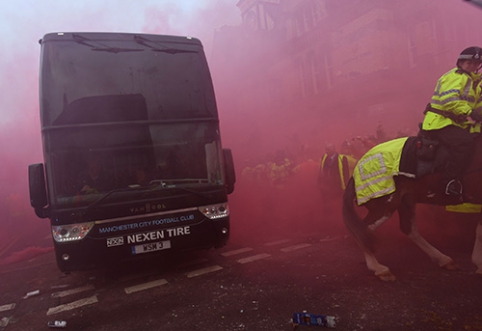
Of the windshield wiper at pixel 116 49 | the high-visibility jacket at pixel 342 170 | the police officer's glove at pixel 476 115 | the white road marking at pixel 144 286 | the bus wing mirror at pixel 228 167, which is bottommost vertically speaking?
the white road marking at pixel 144 286

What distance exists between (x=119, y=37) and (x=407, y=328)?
16.0 ft

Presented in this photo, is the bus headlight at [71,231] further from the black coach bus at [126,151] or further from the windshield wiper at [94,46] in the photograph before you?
the windshield wiper at [94,46]

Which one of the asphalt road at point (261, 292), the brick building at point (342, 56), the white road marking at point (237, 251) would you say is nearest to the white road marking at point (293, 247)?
the asphalt road at point (261, 292)

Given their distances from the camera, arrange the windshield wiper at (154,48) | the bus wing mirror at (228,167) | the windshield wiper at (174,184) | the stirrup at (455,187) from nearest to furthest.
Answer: the stirrup at (455,187) < the windshield wiper at (174,184) < the windshield wiper at (154,48) < the bus wing mirror at (228,167)

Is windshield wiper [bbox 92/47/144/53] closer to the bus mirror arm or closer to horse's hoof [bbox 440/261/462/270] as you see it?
the bus mirror arm

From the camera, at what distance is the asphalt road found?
310 cm

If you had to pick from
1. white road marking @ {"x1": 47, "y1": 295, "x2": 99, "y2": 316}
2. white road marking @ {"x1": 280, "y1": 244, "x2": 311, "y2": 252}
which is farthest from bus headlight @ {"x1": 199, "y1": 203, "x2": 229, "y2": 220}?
white road marking @ {"x1": 47, "y1": 295, "x2": 99, "y2": 316}

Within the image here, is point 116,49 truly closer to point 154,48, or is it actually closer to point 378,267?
point 154,48

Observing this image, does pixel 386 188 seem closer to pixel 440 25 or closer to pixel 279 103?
pixel 440 25

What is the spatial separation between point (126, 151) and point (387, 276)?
3.51 meters

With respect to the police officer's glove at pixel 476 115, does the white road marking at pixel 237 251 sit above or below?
below

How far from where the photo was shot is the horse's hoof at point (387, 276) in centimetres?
372

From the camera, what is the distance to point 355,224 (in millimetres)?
4086

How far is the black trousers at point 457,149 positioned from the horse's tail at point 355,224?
3.38 ft
